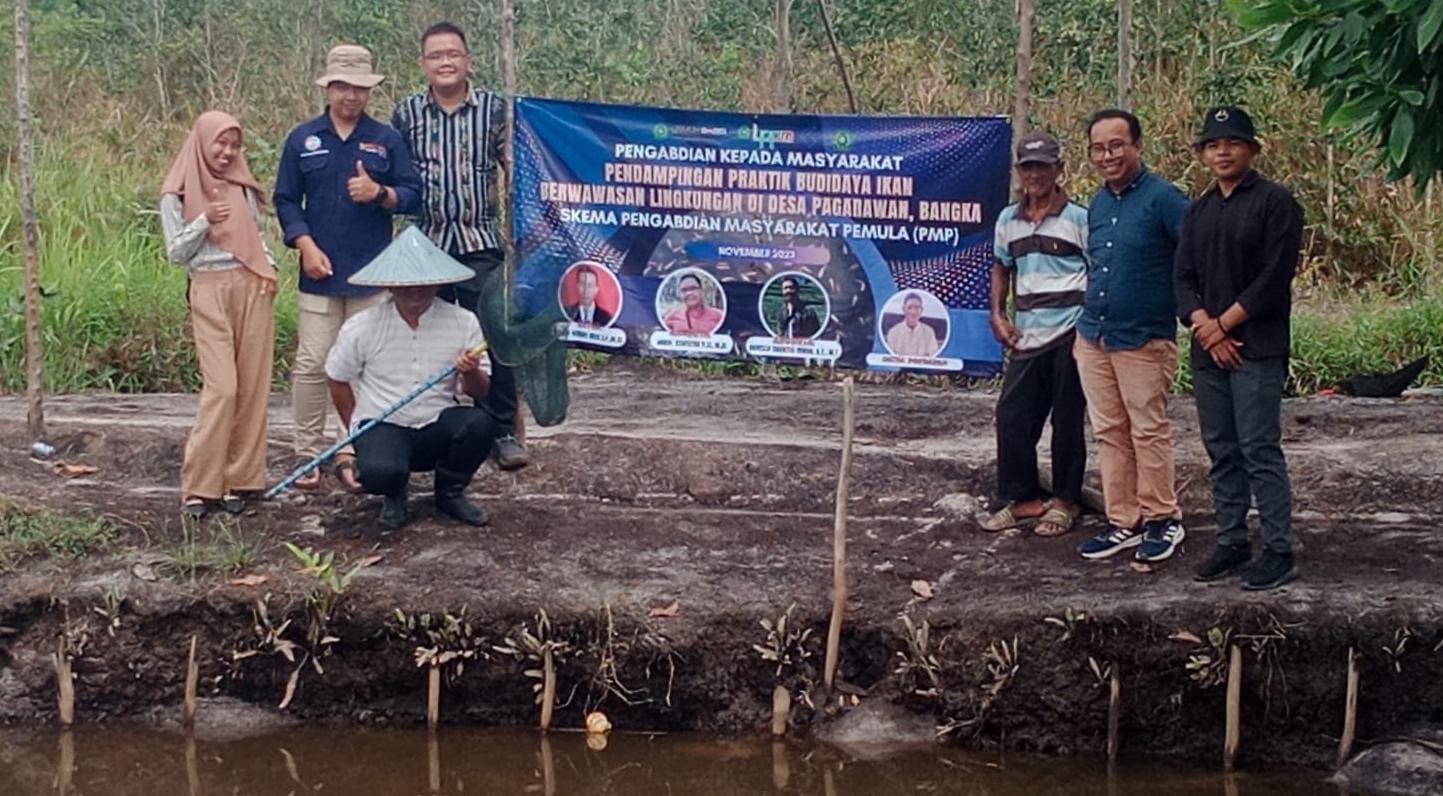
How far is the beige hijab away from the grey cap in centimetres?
299

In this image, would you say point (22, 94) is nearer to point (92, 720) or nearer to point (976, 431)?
point (92, 720)

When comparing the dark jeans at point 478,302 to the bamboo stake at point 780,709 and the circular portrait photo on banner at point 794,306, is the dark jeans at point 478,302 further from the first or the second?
the bamboo stake at point 780,709

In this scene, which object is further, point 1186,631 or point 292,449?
point 292,449

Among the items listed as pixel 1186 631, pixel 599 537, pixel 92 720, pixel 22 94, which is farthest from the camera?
pixel 22 94

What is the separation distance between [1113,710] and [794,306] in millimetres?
2764

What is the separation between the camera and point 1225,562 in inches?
244

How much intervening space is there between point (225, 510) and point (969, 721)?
3.09 m

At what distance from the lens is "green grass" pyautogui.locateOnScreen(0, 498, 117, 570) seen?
6.64 meters

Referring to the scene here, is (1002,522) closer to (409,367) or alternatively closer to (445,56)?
(409,367)

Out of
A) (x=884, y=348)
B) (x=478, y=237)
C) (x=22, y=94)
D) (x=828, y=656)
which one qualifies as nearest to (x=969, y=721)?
(x=828, y=656)

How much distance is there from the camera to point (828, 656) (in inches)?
244

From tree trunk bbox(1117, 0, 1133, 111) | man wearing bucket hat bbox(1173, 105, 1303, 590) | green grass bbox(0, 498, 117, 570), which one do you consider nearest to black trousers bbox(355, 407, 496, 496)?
green grass bbox(0, 498, 117, 570)

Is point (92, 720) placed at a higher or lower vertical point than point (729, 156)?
lower

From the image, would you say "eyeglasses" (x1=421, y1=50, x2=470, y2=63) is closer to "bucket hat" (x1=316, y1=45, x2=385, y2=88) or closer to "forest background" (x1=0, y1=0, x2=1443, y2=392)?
"bucket hat" (x1=316, y1=45, x2=385, y2=88)
